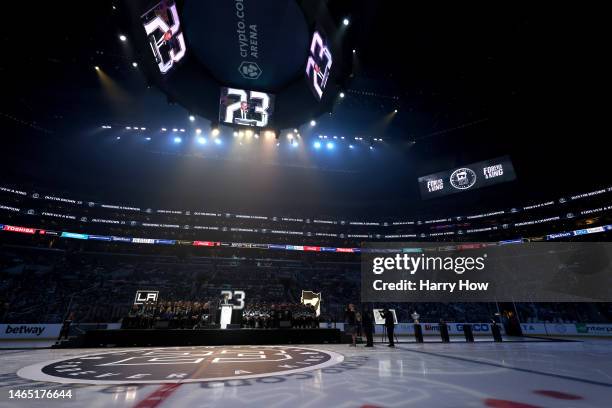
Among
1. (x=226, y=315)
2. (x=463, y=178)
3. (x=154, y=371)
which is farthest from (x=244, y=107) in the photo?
(x=463, y=178)

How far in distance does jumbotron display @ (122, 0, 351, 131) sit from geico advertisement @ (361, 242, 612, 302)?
22.0m

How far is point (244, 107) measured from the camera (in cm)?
1027

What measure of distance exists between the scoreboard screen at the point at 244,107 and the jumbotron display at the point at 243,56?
0.03 metres

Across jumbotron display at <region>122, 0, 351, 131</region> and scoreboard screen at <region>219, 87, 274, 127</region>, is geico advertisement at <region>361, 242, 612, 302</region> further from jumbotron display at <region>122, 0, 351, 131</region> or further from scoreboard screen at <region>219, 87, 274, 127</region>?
jumbotron display at <region>122, 0, 351, 131</region>

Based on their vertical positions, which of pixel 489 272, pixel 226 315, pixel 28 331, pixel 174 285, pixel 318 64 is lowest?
pixel 28 331

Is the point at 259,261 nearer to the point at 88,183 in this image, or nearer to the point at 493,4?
the point at 88,183

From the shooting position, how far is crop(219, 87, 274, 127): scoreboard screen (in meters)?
10.0

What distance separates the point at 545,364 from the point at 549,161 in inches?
821

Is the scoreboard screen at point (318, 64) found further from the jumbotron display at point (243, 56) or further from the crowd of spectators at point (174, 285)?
the crowd of spectators at point (174, 285)

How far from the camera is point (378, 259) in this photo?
31531 millimetres

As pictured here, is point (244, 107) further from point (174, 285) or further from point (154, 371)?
point (174, 285)

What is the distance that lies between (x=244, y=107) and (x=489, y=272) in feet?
99.9

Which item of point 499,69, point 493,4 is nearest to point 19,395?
point 493,4

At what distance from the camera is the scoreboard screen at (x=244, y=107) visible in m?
10.0
